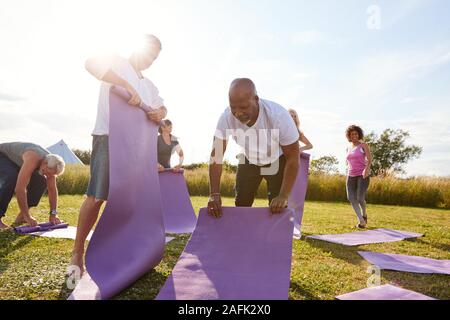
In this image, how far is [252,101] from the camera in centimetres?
264

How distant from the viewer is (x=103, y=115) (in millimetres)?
3006

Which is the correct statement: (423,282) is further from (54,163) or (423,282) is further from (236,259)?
(54,163)

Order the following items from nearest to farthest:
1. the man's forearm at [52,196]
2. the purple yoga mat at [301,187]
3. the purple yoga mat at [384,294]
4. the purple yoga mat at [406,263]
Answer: the purple yoga mat at [384,294] < the purple yoga mat at [406,263] < the man's forearm at [52,196] < the purple yoga mat at [301,187]

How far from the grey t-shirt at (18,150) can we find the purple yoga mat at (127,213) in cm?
248

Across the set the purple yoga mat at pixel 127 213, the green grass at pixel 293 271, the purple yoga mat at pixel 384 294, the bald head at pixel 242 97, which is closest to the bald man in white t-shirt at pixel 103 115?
the purple yoga mat at pixel 127 213

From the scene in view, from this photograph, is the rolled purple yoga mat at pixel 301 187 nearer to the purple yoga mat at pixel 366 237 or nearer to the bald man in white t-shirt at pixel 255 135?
the purple yoga mat at pixel 366 237

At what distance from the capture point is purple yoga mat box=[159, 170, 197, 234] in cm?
552

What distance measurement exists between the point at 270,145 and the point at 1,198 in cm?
383

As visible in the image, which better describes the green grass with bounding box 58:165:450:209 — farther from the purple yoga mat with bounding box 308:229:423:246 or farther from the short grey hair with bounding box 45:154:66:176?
the short grey hair with bounding box 45:154:66:176

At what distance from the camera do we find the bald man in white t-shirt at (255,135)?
8.58ft

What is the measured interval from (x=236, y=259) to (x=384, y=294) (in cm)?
113

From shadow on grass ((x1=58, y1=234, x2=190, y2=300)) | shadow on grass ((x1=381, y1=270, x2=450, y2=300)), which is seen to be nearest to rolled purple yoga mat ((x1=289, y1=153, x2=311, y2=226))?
shadow on grass ((x1=381, y1=270, x2=450, y2=300))
